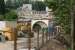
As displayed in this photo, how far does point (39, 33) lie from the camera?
4.30m

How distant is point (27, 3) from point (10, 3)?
313mm

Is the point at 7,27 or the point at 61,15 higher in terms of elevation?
the point at 61,15

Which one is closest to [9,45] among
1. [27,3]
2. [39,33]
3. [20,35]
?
[20,35]

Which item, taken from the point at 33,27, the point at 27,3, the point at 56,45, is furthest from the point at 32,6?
the point at 56,45

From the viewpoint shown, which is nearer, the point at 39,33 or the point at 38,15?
the point at 39,33

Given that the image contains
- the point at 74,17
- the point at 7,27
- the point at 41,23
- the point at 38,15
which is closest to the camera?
the point at 74,17

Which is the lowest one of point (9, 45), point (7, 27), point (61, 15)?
point (9, 45)

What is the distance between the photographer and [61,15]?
3.25m

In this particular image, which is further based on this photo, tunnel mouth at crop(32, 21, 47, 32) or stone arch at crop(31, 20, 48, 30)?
stone arch at crop(31, 20, 48, 30)

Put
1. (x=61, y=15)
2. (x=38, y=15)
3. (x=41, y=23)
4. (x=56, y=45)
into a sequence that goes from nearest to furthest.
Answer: (x=61, y=15), (x=56, y=45), (x=41, y=23), (x=38, y=15)

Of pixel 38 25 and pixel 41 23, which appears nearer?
pixel 38 25

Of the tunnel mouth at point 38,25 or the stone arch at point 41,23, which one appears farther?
the stone arch at point 41,23

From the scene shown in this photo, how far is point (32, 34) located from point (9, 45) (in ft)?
1.55

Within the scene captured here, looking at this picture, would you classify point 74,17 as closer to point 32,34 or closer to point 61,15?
point 61,15
